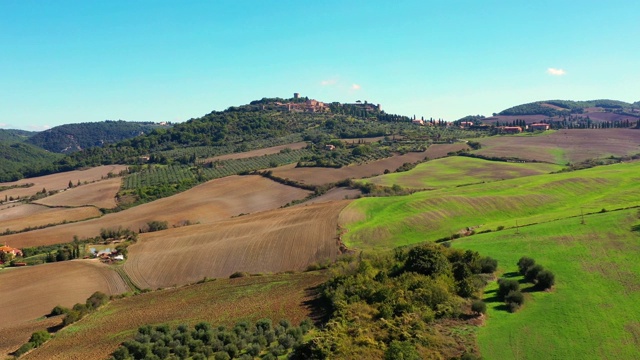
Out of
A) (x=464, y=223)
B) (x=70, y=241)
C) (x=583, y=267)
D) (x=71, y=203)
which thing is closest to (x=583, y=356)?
(x=583, y=267)

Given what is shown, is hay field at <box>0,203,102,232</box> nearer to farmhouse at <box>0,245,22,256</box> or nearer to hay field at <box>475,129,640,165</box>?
farmhouse at <box>0,245,22,256</box>

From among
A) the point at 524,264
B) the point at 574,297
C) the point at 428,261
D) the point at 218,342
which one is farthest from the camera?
the point at 428,261

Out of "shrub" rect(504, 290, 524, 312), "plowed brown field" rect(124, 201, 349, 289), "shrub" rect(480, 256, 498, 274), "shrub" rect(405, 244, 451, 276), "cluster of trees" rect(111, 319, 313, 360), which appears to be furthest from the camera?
"plowed brown field" rect(124, 201, 349, 289)

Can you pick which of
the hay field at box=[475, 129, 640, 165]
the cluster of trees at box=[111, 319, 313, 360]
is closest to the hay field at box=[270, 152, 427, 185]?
the hay field at box=[475, 129, 640, 165]

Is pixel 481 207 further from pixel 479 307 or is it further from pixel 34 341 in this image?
pixel 34 341

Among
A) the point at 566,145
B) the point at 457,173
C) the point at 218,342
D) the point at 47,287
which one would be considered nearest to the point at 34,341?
the point at 47,287

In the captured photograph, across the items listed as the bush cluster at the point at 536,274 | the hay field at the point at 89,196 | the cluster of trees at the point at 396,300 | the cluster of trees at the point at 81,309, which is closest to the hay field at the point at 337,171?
the hay field at the point at 89,196

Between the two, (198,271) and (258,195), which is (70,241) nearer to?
(198,271)
